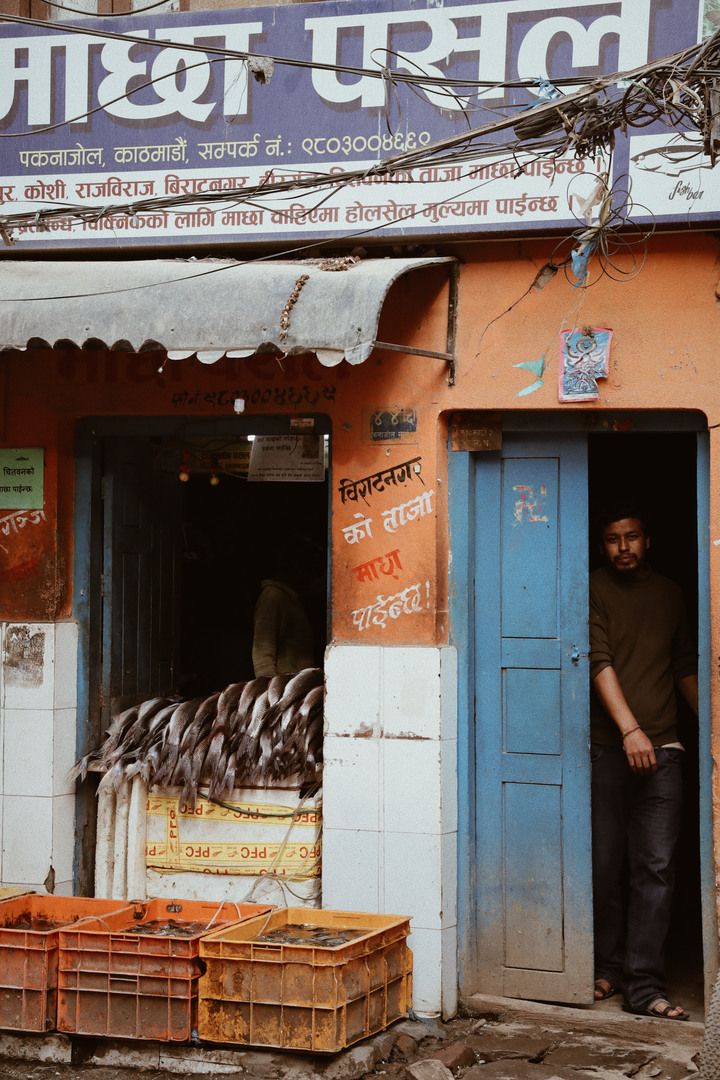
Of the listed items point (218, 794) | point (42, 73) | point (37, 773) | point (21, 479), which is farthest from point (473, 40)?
point (37, 773)

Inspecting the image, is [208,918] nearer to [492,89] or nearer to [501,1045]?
[501,1045]

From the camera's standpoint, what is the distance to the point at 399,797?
546cm

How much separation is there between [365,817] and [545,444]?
2.08 m

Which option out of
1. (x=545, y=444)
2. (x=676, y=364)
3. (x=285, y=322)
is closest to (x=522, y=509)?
(x=545, y=444)

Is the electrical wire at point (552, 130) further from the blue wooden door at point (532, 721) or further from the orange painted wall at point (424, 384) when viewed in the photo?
the blue wooden door at point (532, 721)

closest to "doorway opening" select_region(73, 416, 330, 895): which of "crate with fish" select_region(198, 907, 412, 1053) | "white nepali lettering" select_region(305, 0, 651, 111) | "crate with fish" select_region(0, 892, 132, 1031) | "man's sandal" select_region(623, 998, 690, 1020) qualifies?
"crate with fish" select_region(0, 892, 132, 1031)

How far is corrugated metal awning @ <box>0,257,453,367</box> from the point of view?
4.79m

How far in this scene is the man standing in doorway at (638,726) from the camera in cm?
576

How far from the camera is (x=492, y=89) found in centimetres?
544

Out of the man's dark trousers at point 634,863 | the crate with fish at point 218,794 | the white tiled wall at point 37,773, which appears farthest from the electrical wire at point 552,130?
the man's dark trousers at point 634,863

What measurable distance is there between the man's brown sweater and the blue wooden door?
0.32 meters

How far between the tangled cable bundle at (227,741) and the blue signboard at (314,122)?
7.81 feet

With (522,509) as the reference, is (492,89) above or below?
above

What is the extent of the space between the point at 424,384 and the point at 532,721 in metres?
1.79
